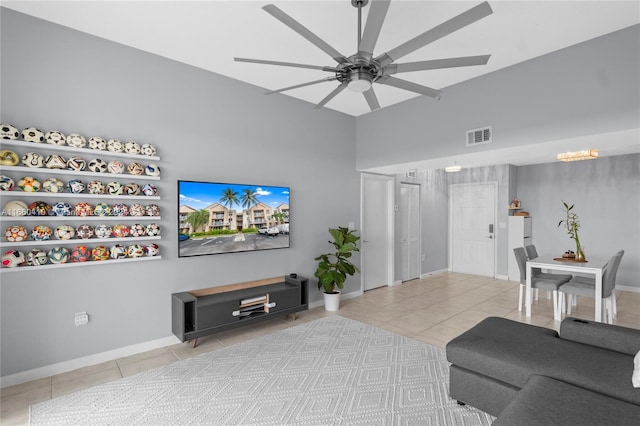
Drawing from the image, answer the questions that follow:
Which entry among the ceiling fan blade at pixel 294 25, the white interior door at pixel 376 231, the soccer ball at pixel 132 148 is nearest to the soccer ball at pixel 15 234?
the soccer ball at pixel 132 148

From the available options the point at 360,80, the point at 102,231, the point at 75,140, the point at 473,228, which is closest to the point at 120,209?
→ the point at 102,231

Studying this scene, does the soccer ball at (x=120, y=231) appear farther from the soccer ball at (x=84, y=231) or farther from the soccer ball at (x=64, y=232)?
the soccer ball at (x=64, y=232)

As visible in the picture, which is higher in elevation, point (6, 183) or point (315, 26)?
point (315, 26)

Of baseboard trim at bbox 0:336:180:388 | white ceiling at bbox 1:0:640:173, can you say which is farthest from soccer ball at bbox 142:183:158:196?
baseboard trim at bbox 0:336:180:388

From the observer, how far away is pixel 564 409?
153 centimetres

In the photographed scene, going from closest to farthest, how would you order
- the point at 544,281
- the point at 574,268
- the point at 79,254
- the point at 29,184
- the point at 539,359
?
the point at 539,359 → the point at 29,184 → the point at 79,254 → the point at 574,268 → the point at 544,281

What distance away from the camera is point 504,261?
673 cm

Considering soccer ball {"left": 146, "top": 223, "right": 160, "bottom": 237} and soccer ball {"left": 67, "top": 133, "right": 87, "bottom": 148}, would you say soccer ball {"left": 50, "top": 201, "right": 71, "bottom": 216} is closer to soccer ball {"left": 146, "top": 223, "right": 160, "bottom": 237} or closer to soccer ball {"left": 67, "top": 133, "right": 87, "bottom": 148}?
soccer ball {"left": 67, "top": 133, "right": 87, "bottom": 148}

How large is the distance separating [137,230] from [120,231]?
15 cm

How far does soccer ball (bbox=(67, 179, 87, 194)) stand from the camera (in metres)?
2.89

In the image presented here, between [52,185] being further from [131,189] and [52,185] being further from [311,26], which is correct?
[311,26]

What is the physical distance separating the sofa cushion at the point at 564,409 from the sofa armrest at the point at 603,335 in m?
Answer: 0.75

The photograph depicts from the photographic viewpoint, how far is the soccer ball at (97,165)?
2.99 meters

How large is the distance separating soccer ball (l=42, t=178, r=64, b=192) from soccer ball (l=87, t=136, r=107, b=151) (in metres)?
0.42
